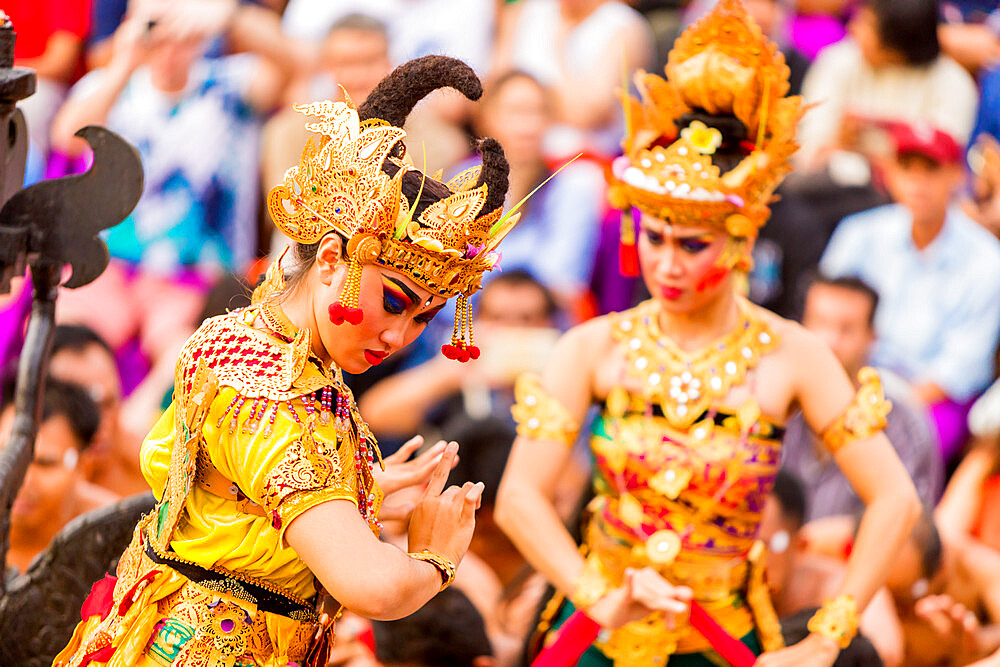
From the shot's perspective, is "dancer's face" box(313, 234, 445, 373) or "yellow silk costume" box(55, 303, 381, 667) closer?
"yellow silk costume" box(55, 303, 381, 667)

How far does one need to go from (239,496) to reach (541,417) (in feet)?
4.35

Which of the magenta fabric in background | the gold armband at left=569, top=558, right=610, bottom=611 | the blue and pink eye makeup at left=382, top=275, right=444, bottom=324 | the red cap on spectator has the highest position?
the blue and pink eye makeup at left=382, top=275, right=444, bottom=324

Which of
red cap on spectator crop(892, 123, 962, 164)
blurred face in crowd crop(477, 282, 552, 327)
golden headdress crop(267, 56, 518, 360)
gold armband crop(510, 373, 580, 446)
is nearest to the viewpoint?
golden headdress crop(267, 56, 518, 360)

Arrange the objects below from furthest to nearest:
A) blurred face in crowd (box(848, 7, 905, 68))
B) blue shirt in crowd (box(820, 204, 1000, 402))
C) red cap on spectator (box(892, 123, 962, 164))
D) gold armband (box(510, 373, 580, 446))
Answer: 1. blurred face in crowd (box(848, 7, 905, 68))
2. red cap on spectator (box(892, 123, 962, 164))
3. blue shirt in crowd (box(820, 204, 1000, 402))
4. gold armband (box(510, 373, 580, 446))

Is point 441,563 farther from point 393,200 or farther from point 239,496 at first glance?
point 393,200

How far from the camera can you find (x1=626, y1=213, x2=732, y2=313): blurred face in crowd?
3252 millimetres

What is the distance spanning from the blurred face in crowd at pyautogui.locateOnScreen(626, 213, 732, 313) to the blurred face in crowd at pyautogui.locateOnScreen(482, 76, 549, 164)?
240 centimetres

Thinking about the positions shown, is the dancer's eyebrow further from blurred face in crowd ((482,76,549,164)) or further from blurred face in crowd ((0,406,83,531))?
blurred face in crowd ((482,76,549,164))

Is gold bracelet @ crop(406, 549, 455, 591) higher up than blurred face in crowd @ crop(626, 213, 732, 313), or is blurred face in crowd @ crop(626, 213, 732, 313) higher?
gold bracelet @ crop(406, 549, 455, 591)

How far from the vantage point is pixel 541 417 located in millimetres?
3357

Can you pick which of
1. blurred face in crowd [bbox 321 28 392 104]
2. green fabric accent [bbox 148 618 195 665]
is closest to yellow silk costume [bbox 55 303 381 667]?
green fabric accent [bbox 148 618 195 665]

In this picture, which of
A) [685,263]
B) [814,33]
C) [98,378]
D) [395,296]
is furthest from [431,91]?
[814,33]

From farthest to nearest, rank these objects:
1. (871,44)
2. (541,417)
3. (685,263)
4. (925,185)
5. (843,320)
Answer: (871,44) < (925,185) < (843,320) < (541,417) < (685,263)

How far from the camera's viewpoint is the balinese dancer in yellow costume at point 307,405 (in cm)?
202
